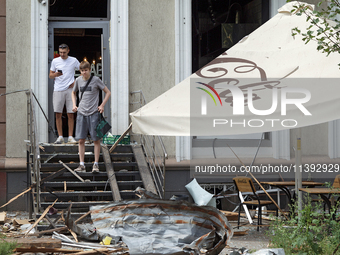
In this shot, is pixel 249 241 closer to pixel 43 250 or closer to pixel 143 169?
pixel 143 169

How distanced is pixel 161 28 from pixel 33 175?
15.3ft

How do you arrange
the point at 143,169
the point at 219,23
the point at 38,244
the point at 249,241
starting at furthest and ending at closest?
the point at 219,23
the point at 143,169
the point at 249,241
the point at 38,244

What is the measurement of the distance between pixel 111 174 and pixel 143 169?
2.13ft

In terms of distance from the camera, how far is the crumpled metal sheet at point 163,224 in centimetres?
660

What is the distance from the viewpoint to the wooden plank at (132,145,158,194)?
355 inches

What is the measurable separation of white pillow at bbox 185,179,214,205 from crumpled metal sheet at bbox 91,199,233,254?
9.19 feet

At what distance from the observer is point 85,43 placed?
12.2 meters

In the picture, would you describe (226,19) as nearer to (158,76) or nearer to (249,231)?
(158,76)

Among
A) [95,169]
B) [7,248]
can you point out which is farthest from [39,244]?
[95,169]

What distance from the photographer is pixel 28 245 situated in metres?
6.39

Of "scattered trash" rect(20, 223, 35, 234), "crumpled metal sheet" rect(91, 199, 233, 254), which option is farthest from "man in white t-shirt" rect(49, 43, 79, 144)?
"crumpled metal sheet" rect(91, 199, 233, 254)

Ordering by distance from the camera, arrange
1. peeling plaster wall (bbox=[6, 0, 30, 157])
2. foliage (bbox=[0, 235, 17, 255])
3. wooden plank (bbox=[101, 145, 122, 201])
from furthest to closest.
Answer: peeling plaster wall (bbox=[6, 0, 30, 157]) < wooden plank (bbox=[101, 145, 122, 201]) < foliage (bbox=[0, 235, 17, 255])

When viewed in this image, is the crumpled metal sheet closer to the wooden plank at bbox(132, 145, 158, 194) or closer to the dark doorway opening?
the wooden plank at bbox(132, 145, 158, 194)

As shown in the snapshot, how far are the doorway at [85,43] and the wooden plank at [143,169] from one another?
5.33 ft
